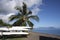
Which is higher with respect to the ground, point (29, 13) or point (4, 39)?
point (29, 13)

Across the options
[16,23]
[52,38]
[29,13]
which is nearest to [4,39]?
[16,23]

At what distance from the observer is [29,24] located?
69.4ft

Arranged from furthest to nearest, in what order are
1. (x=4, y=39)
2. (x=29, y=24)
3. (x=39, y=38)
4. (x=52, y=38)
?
(x=29, y=24) → (x=4, y=39) → (x=39, y=38) → (x=52, y=38)

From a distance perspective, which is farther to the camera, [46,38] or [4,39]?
[4,39]

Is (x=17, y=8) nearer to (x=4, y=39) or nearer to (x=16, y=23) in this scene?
(x=16, y=23)

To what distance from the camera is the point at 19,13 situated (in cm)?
2194

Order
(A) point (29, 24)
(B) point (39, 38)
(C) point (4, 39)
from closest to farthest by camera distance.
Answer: (B) point (39, 38), (C) point (4, 39), (A) point (29, 24)

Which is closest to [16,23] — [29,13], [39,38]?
[29,13]

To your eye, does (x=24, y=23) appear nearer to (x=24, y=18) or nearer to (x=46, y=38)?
(x=24, y=18)

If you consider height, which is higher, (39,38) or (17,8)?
(17,8)

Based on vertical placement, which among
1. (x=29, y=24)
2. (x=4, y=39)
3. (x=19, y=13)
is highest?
(x=19, y=13)

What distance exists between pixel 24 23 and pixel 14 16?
143cm

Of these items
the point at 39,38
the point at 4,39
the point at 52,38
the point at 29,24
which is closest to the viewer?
the point at 52,38

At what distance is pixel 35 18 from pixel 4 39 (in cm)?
584
